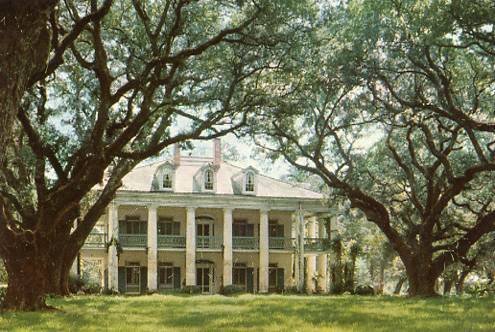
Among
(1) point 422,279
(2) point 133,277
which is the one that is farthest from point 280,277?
(1) point 422,279

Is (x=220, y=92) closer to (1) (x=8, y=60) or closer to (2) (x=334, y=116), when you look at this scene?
(2) (x=334, y=116)

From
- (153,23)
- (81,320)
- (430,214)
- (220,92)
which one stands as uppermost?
(153,23)

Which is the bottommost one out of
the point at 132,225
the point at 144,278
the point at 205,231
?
the point at 144,278

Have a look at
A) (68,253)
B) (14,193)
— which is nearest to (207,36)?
(14,193)

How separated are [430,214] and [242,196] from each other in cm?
1900

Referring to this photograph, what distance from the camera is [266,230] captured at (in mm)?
44188

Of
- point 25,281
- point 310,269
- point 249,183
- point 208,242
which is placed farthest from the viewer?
point 310,269

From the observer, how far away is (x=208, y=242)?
44.9 metres

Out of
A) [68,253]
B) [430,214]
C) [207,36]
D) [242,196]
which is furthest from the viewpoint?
[242,196]

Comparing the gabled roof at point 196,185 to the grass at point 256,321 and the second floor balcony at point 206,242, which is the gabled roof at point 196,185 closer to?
the second floor balcony at point 206,242

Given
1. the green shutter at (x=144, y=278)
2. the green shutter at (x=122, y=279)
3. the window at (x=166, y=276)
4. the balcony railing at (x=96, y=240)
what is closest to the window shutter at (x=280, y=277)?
the window at (x=166, y=276)

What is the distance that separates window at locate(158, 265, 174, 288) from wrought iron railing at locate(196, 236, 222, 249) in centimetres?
249

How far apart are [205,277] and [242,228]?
4.34 m

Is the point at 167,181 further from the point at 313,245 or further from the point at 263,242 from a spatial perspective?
the point at 313,245
